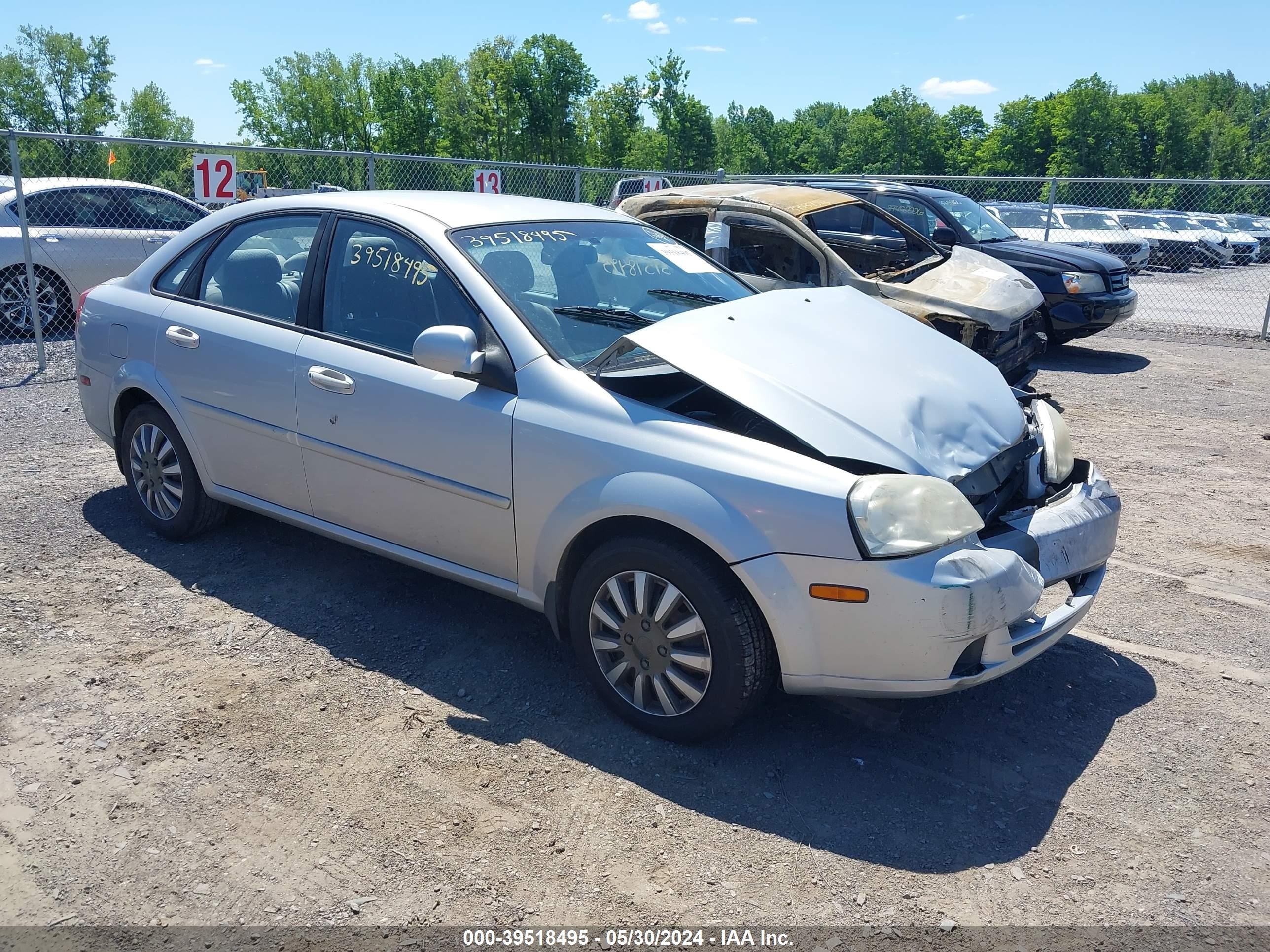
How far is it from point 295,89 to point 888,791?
3619 inches

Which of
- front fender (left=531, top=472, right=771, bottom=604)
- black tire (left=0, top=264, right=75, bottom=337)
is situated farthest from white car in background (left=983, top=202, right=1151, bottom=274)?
front fender (left=531, top=472, right=771, bottom=604)

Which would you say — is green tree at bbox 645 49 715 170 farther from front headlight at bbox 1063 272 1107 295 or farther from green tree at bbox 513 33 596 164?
front headlight at bbox 1063 272 1107 295

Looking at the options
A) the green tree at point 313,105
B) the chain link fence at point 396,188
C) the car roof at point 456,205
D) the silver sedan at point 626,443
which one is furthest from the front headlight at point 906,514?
the green tree at point 313,105

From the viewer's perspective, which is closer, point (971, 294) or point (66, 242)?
point (971, 294)

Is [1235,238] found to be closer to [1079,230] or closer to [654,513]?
[1079,230]

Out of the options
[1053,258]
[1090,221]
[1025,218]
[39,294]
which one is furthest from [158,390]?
[1090,221]

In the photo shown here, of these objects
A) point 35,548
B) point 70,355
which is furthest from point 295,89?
point 35,548

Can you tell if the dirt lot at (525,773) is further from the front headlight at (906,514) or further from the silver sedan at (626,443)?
the front headlight at (906,514)

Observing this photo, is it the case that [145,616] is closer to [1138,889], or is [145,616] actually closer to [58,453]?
[58,453]

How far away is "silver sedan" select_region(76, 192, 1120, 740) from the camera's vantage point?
3.01m

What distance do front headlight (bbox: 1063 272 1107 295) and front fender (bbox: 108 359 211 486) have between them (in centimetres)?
952

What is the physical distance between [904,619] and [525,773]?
1.33 meters

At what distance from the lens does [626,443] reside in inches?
129

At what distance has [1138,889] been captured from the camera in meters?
2.70
